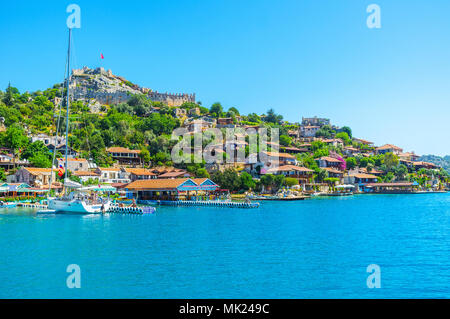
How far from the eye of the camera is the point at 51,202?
45.3 metres

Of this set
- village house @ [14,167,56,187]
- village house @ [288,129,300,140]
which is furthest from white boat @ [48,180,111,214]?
village house @ [288,129,300,140]

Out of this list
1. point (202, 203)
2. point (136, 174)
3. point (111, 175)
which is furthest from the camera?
point (136, 174)

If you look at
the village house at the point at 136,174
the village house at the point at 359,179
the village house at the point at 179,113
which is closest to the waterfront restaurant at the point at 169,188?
the village house at the point at 136,174

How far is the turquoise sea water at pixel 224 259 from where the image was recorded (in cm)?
1664

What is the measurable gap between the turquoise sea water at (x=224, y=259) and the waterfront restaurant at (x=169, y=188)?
28.3m

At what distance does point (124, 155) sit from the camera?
94.0m

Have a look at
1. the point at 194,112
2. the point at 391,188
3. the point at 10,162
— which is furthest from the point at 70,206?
the point at 194,112

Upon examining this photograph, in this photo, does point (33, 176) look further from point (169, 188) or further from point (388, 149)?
point (388, 149)

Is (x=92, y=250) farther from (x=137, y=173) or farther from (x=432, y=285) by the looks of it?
(x=137, y=173)

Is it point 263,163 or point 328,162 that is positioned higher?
point 328,162

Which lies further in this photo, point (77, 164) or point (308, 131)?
point (308, 131)

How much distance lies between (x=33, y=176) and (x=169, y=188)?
912 inches

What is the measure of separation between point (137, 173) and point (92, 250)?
61116 millimetres

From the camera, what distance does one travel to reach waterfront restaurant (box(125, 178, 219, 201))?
6506 centimetres
